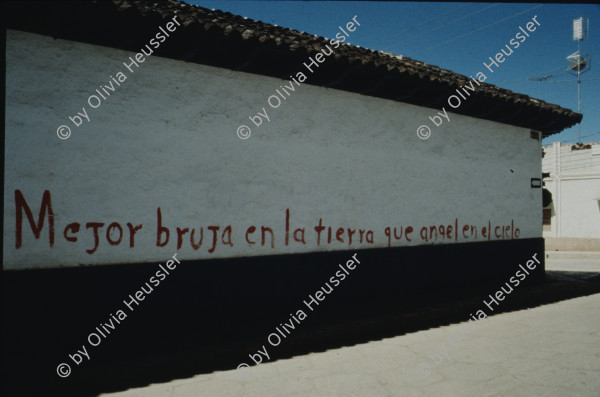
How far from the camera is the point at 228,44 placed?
4766 mm

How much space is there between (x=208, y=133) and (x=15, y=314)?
9.42ft

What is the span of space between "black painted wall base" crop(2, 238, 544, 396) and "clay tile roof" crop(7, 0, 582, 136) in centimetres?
264

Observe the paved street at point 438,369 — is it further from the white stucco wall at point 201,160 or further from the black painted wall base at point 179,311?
the white stucco wall at point 201,160

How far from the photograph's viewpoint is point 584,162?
1878 centimetres

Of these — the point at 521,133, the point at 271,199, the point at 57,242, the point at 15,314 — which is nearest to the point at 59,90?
the point at 57,242

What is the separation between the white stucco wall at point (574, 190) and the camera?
1841 cm

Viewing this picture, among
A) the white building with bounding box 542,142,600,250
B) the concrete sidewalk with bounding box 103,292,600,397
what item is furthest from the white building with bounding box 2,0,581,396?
the white building with bounding box 542,142,600,250

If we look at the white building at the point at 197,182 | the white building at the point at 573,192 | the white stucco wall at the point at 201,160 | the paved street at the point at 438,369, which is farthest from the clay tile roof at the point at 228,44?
the white building at the point at 573,192

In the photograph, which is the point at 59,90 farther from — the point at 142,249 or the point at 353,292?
the point at 353,292

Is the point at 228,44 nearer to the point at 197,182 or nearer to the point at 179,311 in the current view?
the point at 197,182

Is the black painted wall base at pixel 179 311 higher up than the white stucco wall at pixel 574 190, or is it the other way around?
the white stucco wall at pixel 574 190

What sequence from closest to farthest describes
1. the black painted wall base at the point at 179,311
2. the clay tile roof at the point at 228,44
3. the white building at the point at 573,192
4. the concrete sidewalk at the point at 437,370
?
1. the concrete sidewalk at the point at 437,370
2. the black painted wall base at the point at 179,311
3. the clay tile roof at the point at 228,44
4. the white building at the point at 573,192

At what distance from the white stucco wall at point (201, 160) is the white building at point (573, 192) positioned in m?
15.0

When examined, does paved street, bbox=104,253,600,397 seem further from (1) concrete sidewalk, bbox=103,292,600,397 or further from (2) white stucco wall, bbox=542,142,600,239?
(2) white stucco wall, bbox=542,142,600,239
